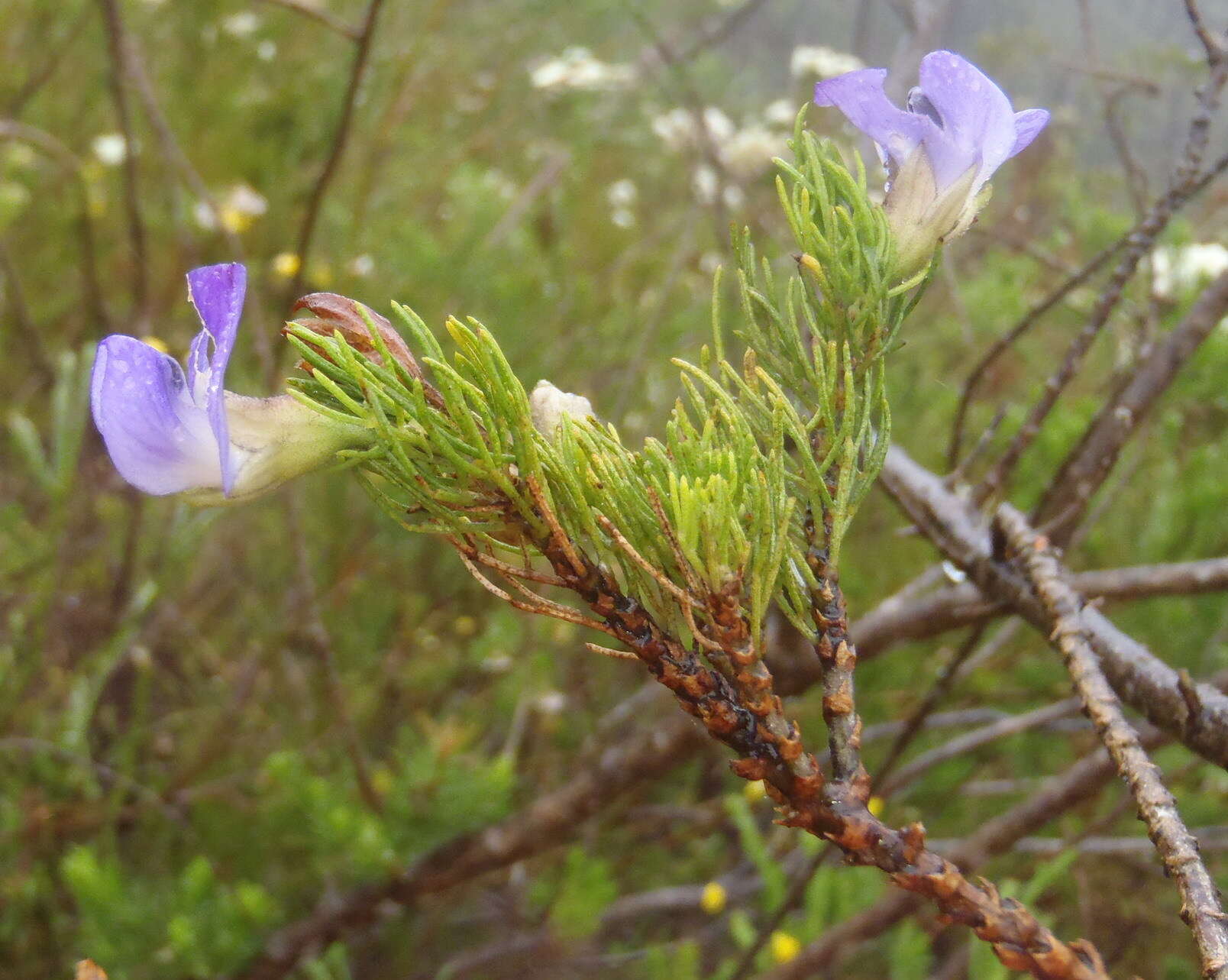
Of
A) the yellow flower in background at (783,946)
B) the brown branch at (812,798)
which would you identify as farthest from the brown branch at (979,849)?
the brown branch at (812,798)

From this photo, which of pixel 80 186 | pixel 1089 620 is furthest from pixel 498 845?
pixel 80 186

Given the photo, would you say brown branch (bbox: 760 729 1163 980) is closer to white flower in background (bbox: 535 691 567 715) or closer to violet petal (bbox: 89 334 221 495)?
white flower in background (bbox: 535 691 567 715)

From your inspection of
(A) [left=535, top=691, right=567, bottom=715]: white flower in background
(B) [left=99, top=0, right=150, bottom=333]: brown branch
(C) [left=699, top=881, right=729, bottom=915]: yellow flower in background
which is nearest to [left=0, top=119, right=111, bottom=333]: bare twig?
(B) [left=99, top=0, right=150, bottom=333]: brown branch

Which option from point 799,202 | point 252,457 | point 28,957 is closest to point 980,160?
point 799,202

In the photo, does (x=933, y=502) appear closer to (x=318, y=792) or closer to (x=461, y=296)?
(x=318, y=792)

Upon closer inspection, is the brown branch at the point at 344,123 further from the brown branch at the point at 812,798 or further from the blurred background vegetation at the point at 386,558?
the brown branch at the point at 812,798
